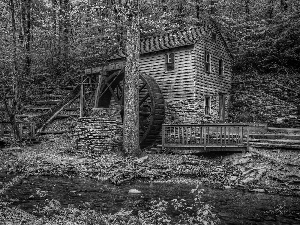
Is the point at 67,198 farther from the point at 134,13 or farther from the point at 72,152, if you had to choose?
the point at 134,13

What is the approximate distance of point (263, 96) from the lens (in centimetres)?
2241

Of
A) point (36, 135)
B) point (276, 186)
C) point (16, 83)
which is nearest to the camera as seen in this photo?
point (276, 186)

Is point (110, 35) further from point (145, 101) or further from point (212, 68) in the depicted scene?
point (212, 68)

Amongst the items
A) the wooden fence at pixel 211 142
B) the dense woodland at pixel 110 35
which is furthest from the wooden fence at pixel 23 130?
the wooden fence at pixel 211 142

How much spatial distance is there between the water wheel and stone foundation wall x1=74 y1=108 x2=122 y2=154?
95.2 inches

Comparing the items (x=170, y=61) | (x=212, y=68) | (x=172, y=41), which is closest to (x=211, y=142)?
(x=170, y=61)

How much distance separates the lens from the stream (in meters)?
6.61

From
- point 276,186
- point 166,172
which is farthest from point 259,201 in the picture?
point 166,172

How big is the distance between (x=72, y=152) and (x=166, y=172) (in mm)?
5068

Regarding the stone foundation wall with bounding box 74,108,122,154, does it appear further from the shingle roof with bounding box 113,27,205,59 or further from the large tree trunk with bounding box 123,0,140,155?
the shingle roof with bounding box 113,27,205,59

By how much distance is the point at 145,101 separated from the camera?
18.4 meters

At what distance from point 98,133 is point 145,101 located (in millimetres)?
5583

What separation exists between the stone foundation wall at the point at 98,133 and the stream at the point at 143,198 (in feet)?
12.2

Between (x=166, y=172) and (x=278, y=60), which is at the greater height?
(x=278, y=60)
